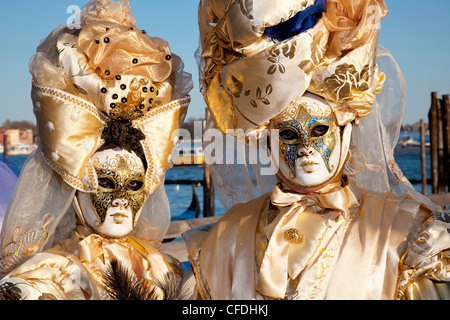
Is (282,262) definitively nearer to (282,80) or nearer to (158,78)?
(282,80)

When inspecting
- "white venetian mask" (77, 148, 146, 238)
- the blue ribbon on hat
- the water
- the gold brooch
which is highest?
the blue ribbon on hat

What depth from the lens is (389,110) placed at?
2.47 meters

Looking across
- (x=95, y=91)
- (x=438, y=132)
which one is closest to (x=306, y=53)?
(x=95, y=91)

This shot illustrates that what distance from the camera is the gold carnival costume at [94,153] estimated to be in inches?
105

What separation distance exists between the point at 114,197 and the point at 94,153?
0.23 meters

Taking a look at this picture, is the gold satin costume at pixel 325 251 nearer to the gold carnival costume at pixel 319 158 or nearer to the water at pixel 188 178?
the gold carnival costume at pixel 319 158

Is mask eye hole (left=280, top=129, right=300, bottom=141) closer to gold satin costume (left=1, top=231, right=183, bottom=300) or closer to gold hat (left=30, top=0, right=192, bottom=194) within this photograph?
gold hat (left=30, top=0, right=192, bottom=194)

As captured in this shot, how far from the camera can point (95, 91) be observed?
273cm

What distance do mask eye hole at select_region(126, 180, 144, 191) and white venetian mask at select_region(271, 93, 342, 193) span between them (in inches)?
30.4

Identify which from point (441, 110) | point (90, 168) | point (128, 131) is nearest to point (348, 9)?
point (128, 131)

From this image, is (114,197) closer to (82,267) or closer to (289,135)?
(82,267)

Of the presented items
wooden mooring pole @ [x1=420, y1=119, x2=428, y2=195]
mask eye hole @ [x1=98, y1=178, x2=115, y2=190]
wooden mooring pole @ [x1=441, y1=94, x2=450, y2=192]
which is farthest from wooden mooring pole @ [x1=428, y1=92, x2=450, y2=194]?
mask eye hole @ [x1=98, y1=178, x2=115, y2=190]

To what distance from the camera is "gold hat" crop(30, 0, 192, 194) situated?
2691 millimetres

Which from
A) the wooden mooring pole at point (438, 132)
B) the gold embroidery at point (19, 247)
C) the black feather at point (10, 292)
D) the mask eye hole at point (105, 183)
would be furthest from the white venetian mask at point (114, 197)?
the wooden mooring pole at point (438, 132)
